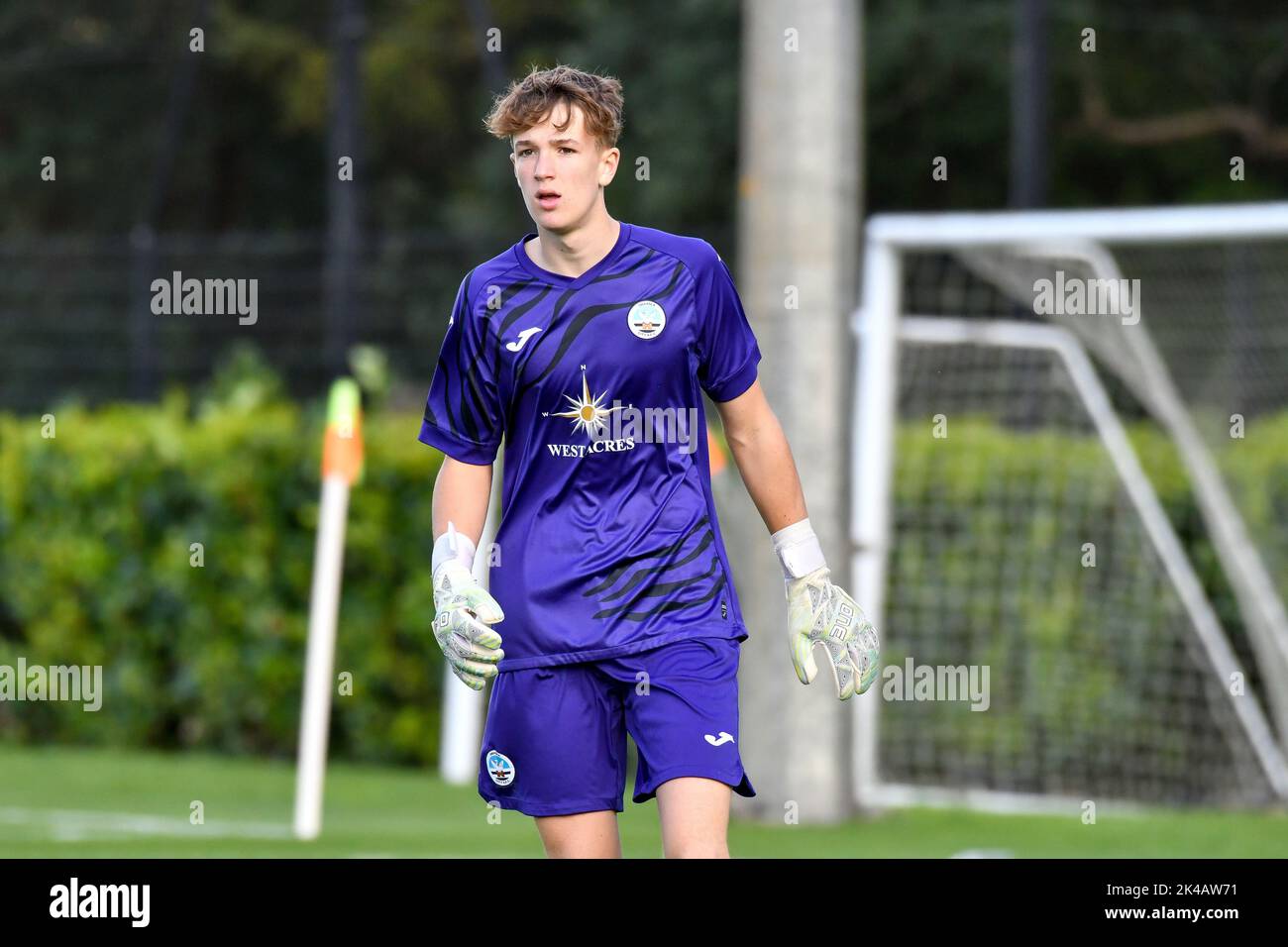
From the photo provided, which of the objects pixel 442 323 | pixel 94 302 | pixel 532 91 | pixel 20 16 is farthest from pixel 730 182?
pixel 532 91

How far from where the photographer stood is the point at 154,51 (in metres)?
31.7

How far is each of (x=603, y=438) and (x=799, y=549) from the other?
59 centimetres

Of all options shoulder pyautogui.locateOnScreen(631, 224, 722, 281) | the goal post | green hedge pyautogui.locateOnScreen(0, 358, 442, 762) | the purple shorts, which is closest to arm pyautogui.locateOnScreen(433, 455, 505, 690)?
the purple shorts

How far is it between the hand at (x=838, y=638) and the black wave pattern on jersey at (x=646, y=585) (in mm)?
324

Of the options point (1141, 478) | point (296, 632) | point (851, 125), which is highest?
point (851, 125)

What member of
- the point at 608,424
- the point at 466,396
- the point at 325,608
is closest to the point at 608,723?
the point at 608,424

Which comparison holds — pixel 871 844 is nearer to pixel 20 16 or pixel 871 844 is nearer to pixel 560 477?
pixel 560 477

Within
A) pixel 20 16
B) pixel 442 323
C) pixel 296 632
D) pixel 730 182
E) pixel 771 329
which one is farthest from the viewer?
pixel 20 16

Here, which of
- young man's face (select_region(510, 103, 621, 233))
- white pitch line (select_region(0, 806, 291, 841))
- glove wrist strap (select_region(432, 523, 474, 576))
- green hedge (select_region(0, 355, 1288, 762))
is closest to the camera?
young man's face (select_region(510, 103, 621, 233))

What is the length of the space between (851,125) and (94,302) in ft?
31.1

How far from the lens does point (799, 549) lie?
192 inches

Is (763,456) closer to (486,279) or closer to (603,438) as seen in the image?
(603,438)

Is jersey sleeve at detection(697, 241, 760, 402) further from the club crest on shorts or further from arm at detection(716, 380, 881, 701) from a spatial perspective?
the club crest on shorts

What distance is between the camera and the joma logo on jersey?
14.9ft
